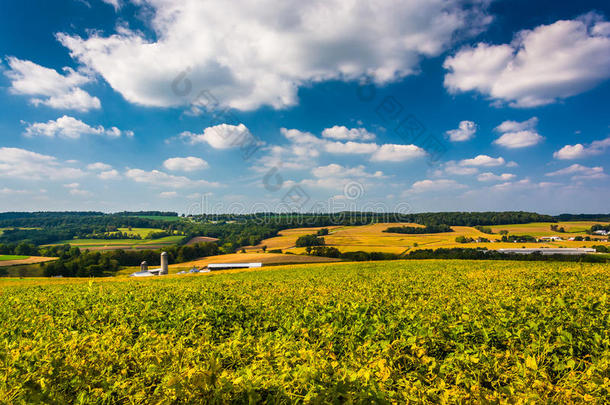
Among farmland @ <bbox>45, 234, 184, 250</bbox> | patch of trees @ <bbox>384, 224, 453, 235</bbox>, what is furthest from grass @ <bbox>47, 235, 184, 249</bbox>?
patch of trees @ <bbox>384, 224, 453, 235</bbox>

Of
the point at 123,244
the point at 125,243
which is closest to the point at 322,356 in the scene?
the point at 123,244

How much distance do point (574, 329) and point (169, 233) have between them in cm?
17310

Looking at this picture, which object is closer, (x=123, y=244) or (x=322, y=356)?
(x=322, y=356)

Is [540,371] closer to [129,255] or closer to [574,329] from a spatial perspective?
[574,329]

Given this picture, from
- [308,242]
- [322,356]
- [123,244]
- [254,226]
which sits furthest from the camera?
[254,226]

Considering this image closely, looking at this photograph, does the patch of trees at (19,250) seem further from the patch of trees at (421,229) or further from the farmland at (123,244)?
the patch of trees at (421,229)

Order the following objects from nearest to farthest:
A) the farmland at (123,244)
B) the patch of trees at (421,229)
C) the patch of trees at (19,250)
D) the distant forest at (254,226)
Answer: the patch of trees at (19,250)
the farmland at (123,244)
the patch of trees at (421,229)
the distant forest at (254,226)

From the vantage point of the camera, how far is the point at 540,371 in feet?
12.0

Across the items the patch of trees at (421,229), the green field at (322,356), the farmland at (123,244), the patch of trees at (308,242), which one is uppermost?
the green field at (322,356)

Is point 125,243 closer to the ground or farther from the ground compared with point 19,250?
closer to the ground

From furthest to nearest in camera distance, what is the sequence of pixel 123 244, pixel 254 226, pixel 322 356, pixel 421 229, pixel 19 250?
1. pixel 254 226
2. pixel 421 229
3. pixel 123 244
4. pixel 19 250
5. pixel 322 356

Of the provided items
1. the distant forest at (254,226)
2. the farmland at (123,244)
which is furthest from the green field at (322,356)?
the farmland at (123,244)

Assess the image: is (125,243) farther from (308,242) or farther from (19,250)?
(308,242)

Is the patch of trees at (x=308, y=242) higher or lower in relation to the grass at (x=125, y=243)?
higher
